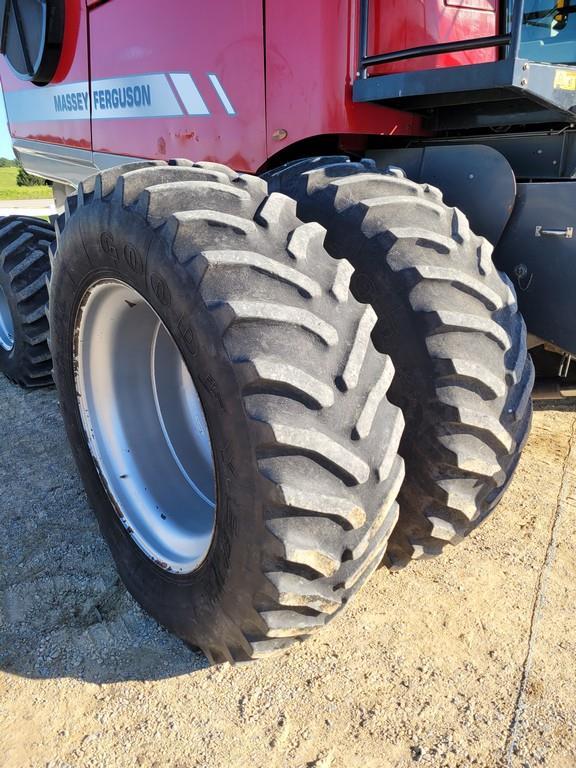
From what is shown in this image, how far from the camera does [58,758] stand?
5.61 feet

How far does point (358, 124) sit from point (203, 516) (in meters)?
1.39

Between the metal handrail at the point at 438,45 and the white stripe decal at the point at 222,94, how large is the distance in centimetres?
55

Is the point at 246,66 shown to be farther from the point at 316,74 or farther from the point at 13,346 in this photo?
the point at 13,346

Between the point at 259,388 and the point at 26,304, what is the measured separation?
292cm

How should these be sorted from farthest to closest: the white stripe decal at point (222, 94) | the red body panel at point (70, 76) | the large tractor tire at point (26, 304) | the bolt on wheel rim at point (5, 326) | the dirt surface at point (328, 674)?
the bolt on wheel rim at point (5, 326) < the large tractor tire at point (26, 304) < the red body panel at point (70, 76) < the white stripe decal at point (222, 94) < the dirt surface at point (328, 674)

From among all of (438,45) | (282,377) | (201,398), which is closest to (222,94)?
(438,45)

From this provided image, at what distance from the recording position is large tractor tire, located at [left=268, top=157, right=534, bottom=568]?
1801mm

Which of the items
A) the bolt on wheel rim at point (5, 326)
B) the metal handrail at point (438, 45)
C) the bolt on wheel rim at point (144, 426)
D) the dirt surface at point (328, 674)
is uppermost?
the metal handrail at point (438, 45)

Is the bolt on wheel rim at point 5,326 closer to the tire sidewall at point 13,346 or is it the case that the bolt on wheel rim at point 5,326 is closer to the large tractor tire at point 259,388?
the tire sidewall at point 13,346

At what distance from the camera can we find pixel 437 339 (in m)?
1.80

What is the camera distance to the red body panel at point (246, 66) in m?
2.17

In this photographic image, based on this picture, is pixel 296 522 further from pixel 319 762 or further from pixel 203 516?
pixel 203 516

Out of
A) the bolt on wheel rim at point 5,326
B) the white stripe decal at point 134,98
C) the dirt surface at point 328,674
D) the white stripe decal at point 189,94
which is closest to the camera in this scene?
the dirt surface at point 328,674

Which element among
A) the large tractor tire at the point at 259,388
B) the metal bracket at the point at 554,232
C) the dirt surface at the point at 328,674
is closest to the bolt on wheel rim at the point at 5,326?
the dirt surface at the point at 328,674
